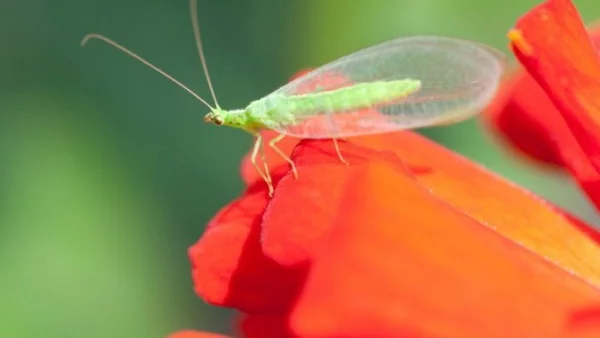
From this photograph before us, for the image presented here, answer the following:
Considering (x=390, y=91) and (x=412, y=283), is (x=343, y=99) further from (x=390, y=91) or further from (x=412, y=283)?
(x=412, y=283)

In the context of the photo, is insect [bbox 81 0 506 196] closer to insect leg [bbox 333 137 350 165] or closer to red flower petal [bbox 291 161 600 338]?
insect leg [bbox 333 137 350 165]

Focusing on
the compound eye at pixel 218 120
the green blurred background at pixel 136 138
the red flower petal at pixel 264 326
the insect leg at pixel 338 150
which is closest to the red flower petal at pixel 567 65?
the insect leg at pixel 338 150

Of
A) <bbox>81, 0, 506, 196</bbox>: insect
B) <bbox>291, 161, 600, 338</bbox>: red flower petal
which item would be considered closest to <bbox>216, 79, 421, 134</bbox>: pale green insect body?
<bbox>81, 0, 506, 196</bbox>: insect

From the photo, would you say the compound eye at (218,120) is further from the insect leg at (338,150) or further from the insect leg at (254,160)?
the insect leg at (338,150)

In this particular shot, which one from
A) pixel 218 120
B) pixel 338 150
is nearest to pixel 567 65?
pixel 338 150

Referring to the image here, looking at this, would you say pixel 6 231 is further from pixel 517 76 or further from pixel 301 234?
pixel 301 234

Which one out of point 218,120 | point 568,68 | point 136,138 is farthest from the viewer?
point 136,138
